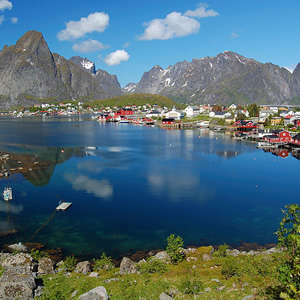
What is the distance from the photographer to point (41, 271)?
40.7 ft

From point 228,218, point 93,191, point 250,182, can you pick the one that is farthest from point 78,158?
point 228,218

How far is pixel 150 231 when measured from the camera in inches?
712

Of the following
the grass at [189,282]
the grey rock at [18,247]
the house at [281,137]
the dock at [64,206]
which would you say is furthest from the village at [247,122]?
the grey rock at [18,247]

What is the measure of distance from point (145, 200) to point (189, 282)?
1385cm

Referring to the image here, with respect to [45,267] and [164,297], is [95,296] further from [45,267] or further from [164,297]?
[45,267]

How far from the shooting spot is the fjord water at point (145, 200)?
1741 cm

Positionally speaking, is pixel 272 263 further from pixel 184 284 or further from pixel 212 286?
pixel 184 284

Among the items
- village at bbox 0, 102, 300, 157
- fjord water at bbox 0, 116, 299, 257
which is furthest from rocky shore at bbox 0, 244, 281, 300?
village at bbox 0, 102, 300, 157

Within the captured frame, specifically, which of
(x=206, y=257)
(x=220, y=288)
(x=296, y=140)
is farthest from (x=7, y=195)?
(x=296, y=140)

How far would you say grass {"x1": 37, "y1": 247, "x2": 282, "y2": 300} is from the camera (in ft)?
29.9

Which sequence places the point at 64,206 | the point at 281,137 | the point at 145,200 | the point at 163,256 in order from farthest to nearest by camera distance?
the point at 281,137 → the point at 145,200 → the point at 64,206 → the point at 163,256

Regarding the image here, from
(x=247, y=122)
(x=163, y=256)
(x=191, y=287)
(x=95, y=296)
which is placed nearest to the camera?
(x=95, y=296)

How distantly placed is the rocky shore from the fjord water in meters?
2.13

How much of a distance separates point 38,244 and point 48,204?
21.6ft
